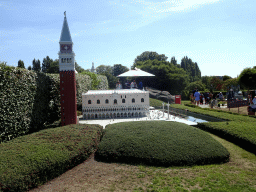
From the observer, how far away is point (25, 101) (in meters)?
11.2

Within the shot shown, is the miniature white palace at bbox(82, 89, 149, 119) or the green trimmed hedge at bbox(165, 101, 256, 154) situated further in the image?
the miniature white palace at bbox(82, 89, 149, 119)

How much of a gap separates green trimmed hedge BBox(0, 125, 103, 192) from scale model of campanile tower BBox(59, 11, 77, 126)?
392 centimetres

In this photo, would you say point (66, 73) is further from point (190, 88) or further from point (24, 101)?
point (190, 88)

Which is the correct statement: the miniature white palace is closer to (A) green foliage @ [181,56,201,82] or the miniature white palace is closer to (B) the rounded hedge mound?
(B) the rounded hedge mound

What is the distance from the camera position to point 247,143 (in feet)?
31.7

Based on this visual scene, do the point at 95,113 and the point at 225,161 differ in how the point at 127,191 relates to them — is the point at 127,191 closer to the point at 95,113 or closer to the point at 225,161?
the point at 225,161

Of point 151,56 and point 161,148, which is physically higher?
point 151,56

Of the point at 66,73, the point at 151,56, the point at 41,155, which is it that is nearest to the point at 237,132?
the point at 41,155

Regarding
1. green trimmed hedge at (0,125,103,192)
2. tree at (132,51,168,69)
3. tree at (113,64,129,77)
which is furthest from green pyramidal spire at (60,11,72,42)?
tree at (113,64,129,77)

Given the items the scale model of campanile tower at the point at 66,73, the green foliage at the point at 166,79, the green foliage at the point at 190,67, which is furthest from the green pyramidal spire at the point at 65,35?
the green foliage at the point at 190,67

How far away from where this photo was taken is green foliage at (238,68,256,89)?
29.2m

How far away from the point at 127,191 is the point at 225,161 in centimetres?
465

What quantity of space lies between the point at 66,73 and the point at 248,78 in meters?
26.9

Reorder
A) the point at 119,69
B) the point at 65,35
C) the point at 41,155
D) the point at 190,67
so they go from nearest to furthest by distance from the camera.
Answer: the point at 41,155 → the point at 65,35 → the point at 190,67 → the point at 119,69
